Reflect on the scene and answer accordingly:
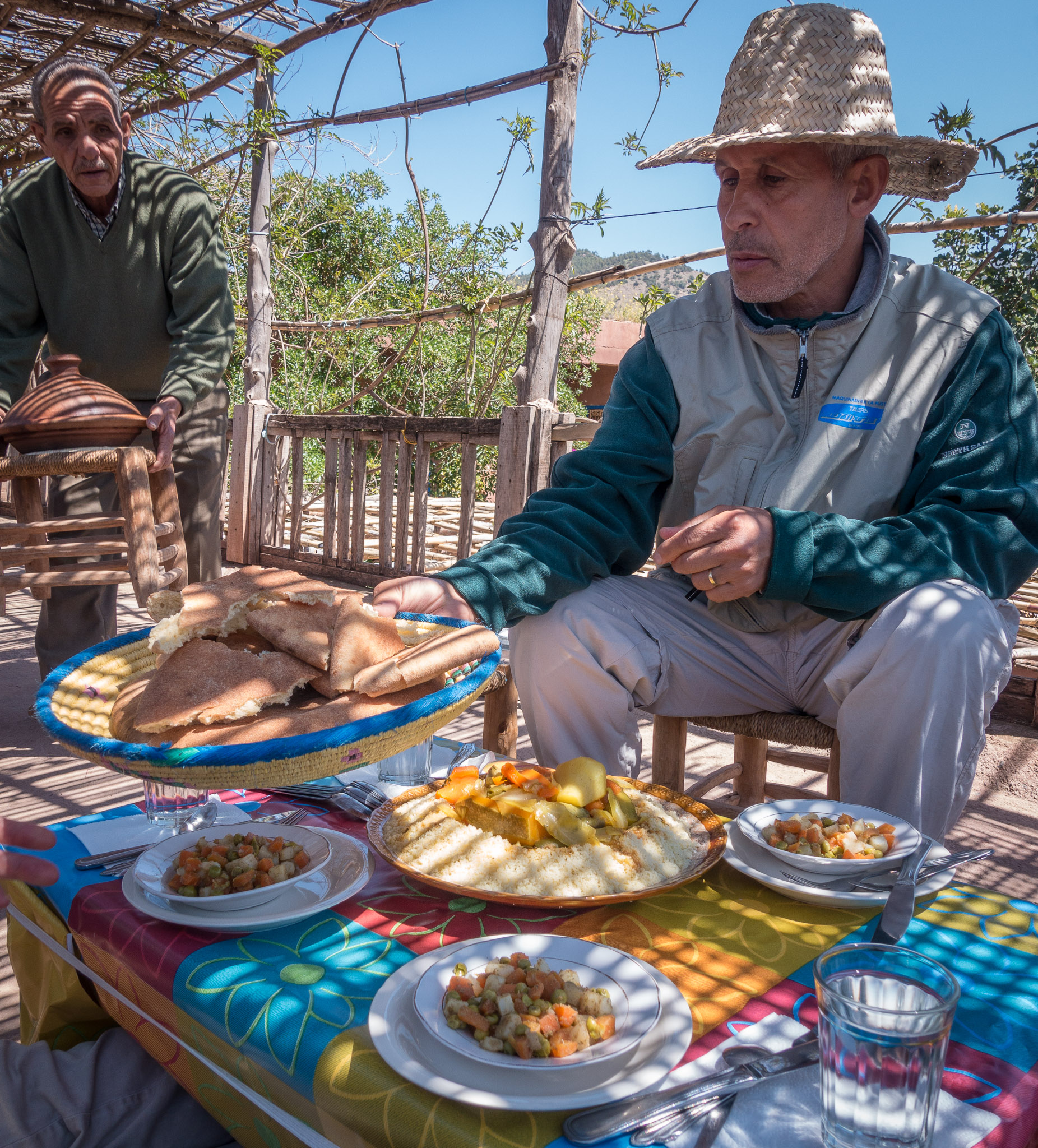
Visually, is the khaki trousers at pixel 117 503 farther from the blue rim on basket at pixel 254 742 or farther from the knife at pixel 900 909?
the knife at pixel 900 909

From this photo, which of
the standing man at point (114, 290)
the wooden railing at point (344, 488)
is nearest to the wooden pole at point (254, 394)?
the wooden railing at point (344, 488)

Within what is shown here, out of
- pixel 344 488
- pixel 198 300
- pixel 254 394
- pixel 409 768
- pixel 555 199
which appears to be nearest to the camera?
pixel 409 768

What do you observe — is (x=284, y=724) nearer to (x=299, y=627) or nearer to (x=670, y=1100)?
(x=299, y=627)

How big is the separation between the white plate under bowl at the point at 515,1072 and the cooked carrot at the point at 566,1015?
42mm

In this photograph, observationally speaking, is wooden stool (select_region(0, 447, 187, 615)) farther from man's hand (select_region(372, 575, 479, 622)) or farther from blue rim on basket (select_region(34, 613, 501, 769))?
blue rim on basket (select_region(34, 613, 501, 769))

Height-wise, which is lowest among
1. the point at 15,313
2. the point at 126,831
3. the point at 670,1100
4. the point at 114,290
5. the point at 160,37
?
the point at 126,831

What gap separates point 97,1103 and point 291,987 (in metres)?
0.39

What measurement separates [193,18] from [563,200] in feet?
9.02

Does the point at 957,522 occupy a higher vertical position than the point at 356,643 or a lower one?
higher

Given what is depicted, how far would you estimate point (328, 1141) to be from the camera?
0.81 m

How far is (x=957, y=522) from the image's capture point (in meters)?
1.73

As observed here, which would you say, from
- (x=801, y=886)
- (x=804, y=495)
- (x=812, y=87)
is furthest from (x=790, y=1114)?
(x=812, y=87)

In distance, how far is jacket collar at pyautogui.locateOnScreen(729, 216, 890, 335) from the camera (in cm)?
193

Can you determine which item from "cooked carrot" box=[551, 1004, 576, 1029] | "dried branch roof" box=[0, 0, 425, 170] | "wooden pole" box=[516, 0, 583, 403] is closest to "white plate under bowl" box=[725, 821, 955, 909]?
"cooked carrot" box=[551, 1004, 576, 1029]
